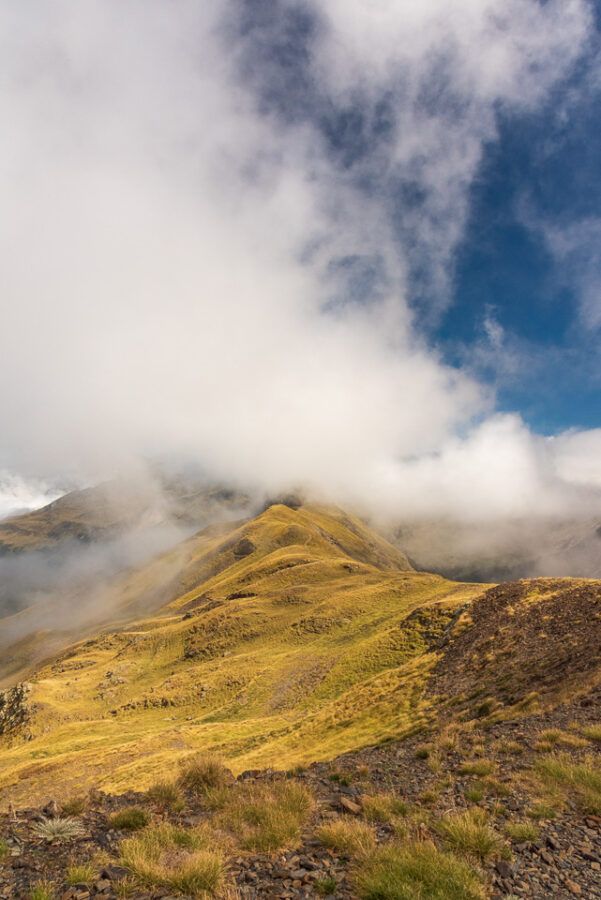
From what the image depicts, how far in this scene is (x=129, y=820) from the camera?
1057 centimetres

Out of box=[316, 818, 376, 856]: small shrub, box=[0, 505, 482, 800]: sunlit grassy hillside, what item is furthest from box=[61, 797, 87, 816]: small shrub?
box=[0, 505, 482, 800]: sunlit grassy hillside

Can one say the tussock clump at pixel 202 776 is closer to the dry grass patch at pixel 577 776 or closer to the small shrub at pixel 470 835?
the small shrub at pixel 470 835

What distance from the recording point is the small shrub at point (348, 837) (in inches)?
323

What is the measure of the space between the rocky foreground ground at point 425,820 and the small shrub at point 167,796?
0.73 feet

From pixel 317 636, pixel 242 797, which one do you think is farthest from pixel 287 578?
pixel 242 797

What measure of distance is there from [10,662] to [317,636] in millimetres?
203442

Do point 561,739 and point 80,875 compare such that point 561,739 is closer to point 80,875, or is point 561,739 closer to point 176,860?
point 176,860


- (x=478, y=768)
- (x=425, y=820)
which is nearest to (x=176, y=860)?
(x=425, y=820)

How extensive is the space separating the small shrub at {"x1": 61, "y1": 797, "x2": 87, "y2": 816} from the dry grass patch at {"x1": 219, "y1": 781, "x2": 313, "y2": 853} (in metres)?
4.31

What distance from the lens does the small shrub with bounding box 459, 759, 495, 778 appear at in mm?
11852

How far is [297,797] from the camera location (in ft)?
36.4

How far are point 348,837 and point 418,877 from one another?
227 centimetres

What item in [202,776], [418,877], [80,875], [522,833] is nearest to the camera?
[418,877]

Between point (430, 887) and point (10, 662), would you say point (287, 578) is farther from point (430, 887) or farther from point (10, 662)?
point (10, 662)
